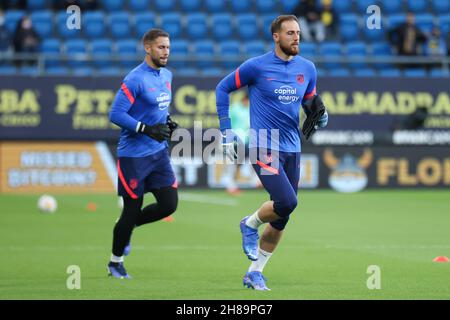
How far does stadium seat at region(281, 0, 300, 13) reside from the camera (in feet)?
82.3

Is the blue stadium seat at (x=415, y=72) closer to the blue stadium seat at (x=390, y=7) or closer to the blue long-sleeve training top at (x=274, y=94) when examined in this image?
the blue stadium seat at (x=390, y=7)

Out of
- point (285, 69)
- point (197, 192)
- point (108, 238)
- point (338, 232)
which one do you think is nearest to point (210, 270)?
point (285, 69)

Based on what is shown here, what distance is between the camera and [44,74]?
73.0 ft

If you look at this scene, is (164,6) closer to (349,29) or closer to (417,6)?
(349,29)

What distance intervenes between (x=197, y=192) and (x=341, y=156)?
3142 millimetres

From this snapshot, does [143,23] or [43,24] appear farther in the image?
[143,23]

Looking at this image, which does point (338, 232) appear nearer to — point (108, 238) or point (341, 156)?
point (108, 238)

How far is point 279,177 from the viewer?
9.88 meters

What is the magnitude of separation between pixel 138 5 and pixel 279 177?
15.7m

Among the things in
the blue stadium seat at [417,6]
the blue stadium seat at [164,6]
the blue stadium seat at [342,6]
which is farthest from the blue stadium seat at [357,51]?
the blue stadium seat at [164,6]

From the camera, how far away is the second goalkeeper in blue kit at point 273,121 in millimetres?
9953

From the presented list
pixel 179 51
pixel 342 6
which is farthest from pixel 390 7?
pixel 179 51

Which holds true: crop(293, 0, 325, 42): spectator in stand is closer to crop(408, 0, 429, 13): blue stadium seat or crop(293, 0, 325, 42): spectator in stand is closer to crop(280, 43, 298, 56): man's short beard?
crop(408, 0, 429, 13): blue stadium seat

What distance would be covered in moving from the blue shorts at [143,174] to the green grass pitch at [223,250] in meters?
0.91
